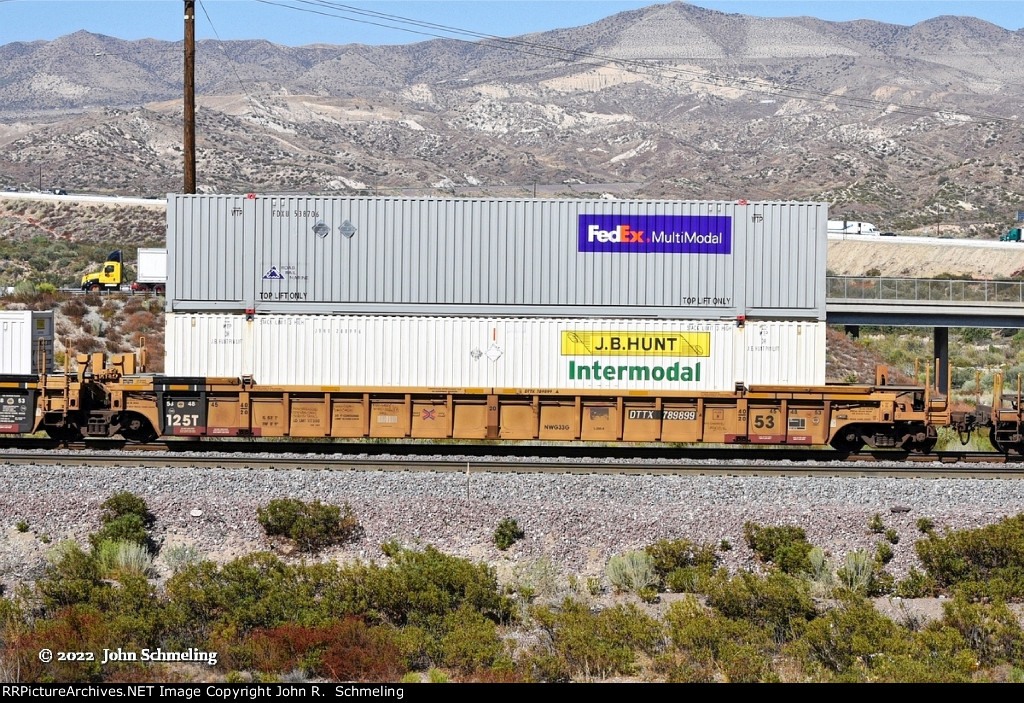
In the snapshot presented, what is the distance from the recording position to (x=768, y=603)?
41.4ft

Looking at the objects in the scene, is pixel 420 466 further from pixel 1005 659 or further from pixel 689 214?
pixel 1005 659

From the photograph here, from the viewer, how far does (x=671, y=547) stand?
14.2 meters

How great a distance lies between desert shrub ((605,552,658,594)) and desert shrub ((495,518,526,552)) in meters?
1.44

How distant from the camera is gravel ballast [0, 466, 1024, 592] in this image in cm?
1473

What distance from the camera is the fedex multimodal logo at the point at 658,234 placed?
2031 cm

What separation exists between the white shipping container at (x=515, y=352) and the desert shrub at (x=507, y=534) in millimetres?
5460

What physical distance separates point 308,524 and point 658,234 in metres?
9.00

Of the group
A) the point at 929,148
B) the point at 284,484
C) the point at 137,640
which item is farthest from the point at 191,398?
the point at 929,148

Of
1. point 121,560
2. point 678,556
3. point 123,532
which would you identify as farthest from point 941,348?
point 121,560

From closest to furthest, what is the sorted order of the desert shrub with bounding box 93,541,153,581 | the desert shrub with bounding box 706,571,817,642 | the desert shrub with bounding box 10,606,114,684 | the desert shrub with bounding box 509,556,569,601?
the desert shrub with bounding box 10,606,114,684, the desert shrub with bounding box 706,571,817,642, the desert shrub with bounding box 509,556,569,601, the desert shrub with bounding box 93,541,153,581

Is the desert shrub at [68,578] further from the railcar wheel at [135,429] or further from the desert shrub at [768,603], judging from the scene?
the desert shrub at [768,603]

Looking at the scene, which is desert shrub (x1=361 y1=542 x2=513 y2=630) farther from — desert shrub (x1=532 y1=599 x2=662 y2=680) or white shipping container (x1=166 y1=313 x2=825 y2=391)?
white shipping container (x1=166 y1=313 x2=825 y2=391)

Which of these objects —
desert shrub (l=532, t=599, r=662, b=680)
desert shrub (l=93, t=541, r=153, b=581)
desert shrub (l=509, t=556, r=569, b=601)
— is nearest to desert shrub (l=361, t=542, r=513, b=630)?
desert shrub (l=509, t=556, r=569, b=601)

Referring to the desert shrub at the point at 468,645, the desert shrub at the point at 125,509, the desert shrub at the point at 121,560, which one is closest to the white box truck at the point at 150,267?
the desert shrub at the point at 125,509
